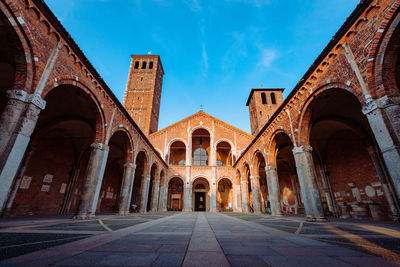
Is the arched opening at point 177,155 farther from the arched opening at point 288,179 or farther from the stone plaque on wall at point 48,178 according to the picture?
the stone plaque on wall at point 48,178

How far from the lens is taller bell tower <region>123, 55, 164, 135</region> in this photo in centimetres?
2598

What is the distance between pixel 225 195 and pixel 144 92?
66.6 feet

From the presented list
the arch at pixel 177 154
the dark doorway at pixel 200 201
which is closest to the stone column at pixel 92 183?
the arch at pixel 177 154

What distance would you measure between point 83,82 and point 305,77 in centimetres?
938

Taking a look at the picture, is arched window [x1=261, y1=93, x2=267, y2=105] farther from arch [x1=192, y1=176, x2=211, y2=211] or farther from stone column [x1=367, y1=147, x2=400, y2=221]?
stone column [x1=367, y1=147, x2=400, y2=221]

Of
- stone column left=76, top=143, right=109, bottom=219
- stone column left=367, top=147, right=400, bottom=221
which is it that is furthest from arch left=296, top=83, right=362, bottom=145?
stone column left=76, top=143, right=109, bottom=219

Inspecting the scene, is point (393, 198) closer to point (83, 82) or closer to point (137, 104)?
point (83, 82)

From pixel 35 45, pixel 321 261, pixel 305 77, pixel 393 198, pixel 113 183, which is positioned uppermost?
pixel 305 77

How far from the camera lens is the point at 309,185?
7188mm

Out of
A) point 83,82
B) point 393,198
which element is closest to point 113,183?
point 83,82

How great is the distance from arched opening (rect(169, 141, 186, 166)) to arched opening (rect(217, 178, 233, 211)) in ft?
19.2

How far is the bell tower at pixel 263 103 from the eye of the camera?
81.4ft

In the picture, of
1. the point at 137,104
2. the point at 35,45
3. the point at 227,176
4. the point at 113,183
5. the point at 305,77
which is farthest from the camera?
the point at 137,104

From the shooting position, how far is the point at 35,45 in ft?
15.8
